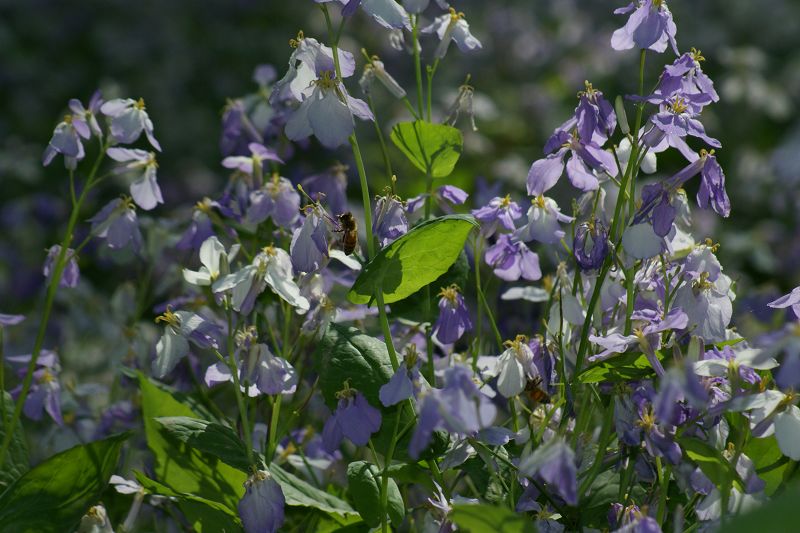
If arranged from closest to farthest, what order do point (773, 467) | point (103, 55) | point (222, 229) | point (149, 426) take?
point (773, 467) → point (149, 426) → point (222, 229) → point (103, 55)

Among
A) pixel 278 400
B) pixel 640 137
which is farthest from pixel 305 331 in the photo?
pixel 640 137

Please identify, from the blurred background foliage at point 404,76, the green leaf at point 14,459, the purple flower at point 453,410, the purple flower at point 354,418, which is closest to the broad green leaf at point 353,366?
the purple flower at point 354,418

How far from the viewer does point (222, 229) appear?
4.15ft

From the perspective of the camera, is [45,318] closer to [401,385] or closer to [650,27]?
[401,385]

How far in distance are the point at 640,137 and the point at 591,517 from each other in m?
0.35

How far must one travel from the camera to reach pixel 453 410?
2.48 ft

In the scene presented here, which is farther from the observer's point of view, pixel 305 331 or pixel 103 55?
pixel 103 55

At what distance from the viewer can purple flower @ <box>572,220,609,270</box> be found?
0.97 meters

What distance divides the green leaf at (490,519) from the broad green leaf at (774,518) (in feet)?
0.61

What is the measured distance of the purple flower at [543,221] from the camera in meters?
1.04

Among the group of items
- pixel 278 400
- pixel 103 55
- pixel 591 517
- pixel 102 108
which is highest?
pixel 102 108

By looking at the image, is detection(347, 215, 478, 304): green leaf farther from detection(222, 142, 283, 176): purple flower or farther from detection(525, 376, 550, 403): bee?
detection(222, 142, 283, 176): purple flower

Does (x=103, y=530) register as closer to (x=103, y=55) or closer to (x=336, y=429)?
(x=336, y=429)

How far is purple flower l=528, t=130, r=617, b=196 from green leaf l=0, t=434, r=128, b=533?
1.49ft
